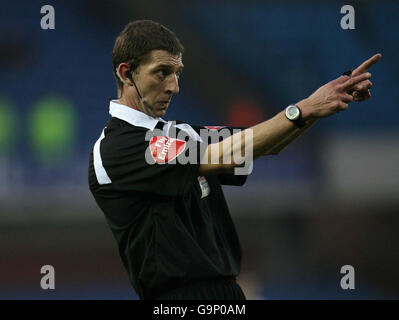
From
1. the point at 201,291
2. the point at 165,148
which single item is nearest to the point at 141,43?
the point at 165,148

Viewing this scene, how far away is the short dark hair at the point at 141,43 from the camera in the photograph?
104 inches

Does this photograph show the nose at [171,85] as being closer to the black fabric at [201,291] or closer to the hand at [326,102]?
the hand at [326,102]

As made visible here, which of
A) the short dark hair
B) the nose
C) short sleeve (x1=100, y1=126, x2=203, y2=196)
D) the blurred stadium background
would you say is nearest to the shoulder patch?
short sleeve (x1=100, y1=126, x2=203, y2=196)

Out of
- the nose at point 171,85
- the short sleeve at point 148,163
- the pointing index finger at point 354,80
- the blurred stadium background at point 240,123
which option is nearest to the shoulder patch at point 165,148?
the short sleeve at point 148,163

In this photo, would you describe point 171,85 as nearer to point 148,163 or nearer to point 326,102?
point 148,163

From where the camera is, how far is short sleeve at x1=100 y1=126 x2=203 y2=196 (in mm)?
2414

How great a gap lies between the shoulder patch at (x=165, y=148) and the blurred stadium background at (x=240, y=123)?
Result: 11.5 feet

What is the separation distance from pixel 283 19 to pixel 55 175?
8.94 ft

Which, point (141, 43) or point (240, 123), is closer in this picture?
point (141, 43)

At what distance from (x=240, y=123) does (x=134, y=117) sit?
143 inches

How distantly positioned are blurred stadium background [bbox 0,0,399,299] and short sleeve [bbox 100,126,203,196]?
11.3 feet

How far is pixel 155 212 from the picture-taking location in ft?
8.19

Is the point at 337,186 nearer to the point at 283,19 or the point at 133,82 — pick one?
the point at 283,19

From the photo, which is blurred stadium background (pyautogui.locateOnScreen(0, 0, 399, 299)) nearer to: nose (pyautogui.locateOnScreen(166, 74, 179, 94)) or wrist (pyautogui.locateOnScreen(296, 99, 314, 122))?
nose (pyautogui.locateOnScreen(166, 74, 179, 94))
